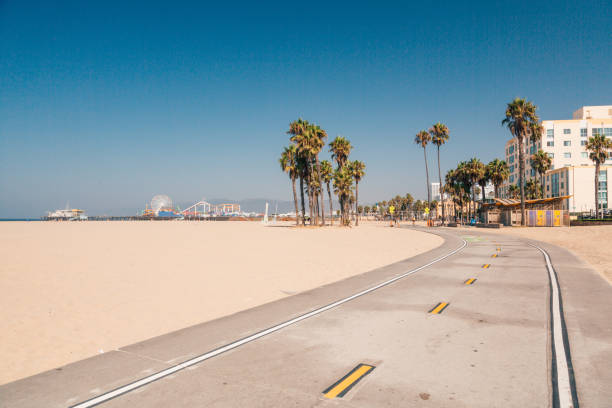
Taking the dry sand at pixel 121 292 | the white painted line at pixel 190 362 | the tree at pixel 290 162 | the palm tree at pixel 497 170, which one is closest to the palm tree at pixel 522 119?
the palm tree at pixel 497 170

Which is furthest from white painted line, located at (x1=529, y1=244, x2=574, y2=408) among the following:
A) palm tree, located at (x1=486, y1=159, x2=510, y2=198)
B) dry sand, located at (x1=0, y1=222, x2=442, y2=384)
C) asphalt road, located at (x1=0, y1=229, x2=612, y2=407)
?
palm tree, located at (x1=486, y1=159, x2=510, y2=198)

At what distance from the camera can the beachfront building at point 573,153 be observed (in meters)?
94.2

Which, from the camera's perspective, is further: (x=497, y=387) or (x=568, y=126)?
(x=568, y=126)

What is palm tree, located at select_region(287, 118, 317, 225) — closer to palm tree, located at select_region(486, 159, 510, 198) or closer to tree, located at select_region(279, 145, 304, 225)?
tree, located at select_region(279, 145, 304, 225)

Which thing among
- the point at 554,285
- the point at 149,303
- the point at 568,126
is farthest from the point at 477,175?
the point at 149,303

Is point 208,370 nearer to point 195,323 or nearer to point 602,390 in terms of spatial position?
point 195,323

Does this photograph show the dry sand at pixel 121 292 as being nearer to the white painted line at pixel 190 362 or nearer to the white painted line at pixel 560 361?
the white painted line at pixel 190 362

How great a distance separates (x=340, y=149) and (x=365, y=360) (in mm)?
69471

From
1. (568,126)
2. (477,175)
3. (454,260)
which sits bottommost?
(454,260)

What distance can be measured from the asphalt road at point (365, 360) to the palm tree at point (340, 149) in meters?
64.8

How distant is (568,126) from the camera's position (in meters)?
106

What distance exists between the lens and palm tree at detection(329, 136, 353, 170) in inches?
2918

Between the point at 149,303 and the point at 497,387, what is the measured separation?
907cm

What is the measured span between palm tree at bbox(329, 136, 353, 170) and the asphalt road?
64.8 m
